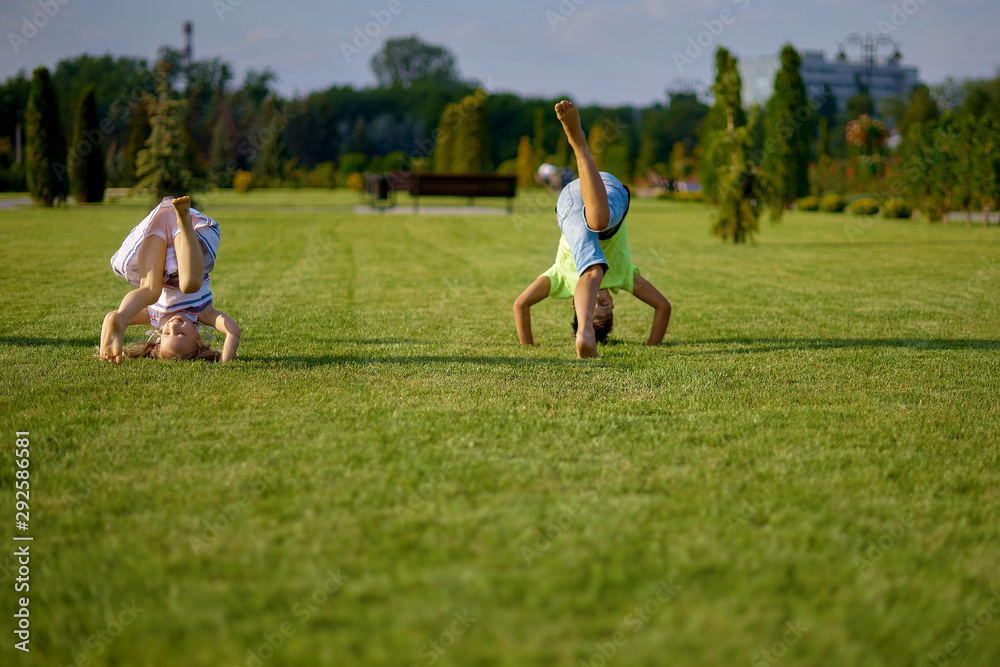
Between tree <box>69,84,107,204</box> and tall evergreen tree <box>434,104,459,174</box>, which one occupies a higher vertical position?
tall evergreen tree <box>434,104,459,174</box>

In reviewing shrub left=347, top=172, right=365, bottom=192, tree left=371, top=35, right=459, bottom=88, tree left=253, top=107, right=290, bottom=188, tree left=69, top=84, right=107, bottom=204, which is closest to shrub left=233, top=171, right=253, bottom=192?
shrub left=347, top=172, right=365, bottom=192

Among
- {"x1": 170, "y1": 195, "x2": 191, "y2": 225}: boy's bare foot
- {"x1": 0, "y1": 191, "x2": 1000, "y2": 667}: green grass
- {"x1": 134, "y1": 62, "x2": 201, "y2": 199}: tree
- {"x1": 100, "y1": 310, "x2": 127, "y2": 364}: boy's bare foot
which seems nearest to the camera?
{"x1": 0, "y1": 191, "x2": 1000, "y2": 667}: green grass

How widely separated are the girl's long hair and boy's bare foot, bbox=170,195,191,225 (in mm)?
708

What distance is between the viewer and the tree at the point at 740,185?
43.2ft

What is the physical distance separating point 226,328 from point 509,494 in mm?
2563

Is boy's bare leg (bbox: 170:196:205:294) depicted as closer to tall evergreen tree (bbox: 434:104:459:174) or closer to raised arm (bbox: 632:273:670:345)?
raised arm (bbox: 632:273:670:345)

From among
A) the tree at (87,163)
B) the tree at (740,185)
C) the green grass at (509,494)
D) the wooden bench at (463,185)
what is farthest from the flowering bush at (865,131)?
the green grass at (509,494)

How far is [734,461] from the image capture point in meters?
2.80

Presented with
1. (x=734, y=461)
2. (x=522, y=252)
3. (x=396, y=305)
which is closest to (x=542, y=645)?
(x=734, y=461)

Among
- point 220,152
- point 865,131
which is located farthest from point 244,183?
point 865,131

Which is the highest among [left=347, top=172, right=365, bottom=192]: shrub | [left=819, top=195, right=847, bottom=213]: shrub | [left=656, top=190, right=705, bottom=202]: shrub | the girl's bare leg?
[left=347, top=172, right=365, bottom=192]: shrub

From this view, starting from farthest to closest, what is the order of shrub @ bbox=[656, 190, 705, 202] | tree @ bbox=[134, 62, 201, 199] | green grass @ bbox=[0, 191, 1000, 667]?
shrub @ bbox=[656, 190, 705, 202] < tree @ bbox=[134, 62, 201, 199] < green grass @ bbox=[0, 191, 1000, 667]

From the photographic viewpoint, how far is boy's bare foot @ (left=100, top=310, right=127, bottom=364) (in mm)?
4164

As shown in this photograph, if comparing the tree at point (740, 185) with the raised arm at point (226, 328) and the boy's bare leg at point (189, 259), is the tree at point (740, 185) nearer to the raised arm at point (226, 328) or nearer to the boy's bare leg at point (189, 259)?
the raised arm at point (226, 328)
